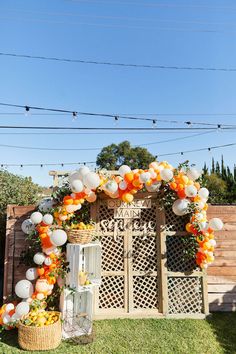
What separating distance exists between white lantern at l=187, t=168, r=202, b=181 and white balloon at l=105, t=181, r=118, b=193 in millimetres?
1097

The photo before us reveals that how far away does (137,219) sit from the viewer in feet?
14.1

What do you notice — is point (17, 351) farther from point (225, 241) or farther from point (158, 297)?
point (225, 241)

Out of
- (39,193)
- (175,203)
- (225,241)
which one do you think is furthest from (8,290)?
(225,241)

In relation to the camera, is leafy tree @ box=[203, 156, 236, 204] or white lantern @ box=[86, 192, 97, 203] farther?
leafy tree @ box=[203, 156, 236, 204]

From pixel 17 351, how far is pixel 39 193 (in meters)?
2.97

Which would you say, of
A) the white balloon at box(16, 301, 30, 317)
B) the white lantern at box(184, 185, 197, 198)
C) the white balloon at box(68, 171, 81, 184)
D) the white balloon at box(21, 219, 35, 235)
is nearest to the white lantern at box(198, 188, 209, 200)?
the white lantern at box(184, 185, 197, 198)

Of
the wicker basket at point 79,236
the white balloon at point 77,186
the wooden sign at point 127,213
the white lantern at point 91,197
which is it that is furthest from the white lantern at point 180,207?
the white balloon at point 77,186

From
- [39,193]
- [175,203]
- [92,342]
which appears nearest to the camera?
[92,342]

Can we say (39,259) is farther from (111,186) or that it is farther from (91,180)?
(111,186)

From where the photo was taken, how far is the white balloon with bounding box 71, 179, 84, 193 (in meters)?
3.68

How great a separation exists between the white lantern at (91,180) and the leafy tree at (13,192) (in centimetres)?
181

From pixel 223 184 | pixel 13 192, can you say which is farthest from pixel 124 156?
pixel 13 192

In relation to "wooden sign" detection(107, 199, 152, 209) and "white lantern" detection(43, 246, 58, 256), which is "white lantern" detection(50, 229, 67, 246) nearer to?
"white lantern" detection(43, 246, 58, 256)

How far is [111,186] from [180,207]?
3.46 ft
